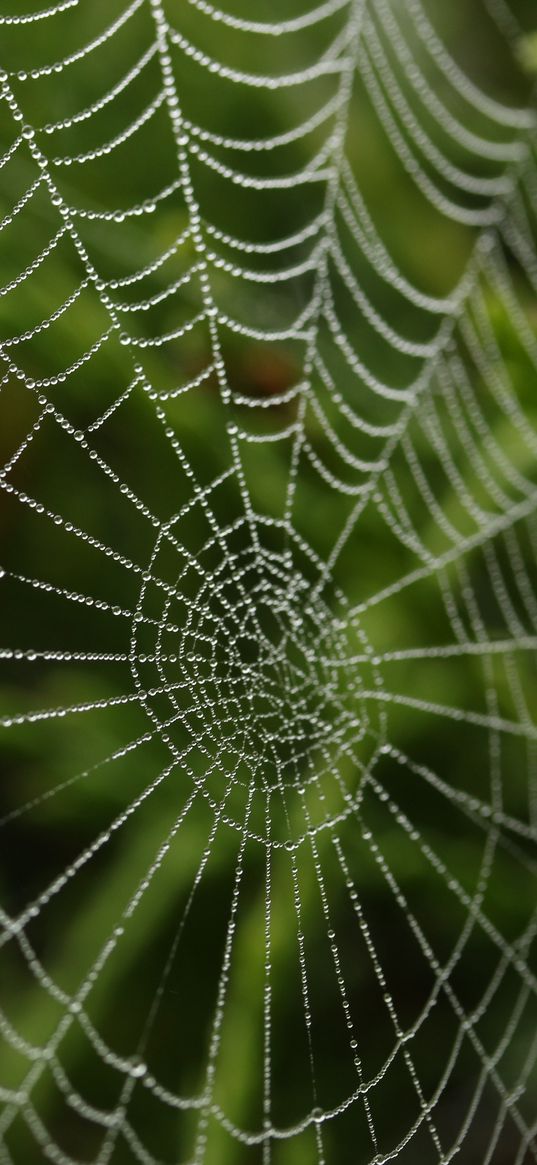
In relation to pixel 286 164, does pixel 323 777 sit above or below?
below

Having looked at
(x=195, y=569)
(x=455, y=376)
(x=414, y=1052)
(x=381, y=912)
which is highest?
(x=455, y=376)

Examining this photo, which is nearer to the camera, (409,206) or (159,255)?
(159,255)

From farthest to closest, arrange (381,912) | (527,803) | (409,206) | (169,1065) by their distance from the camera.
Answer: (409,206), (527,803), (381,912), (169,1065)

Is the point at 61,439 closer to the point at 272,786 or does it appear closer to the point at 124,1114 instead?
the point at 272,786

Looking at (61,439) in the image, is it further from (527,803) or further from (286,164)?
(527,803)

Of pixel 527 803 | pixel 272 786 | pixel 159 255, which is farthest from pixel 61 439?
pixel 527 803

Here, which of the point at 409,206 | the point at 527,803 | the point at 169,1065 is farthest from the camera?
the point at 409,206
